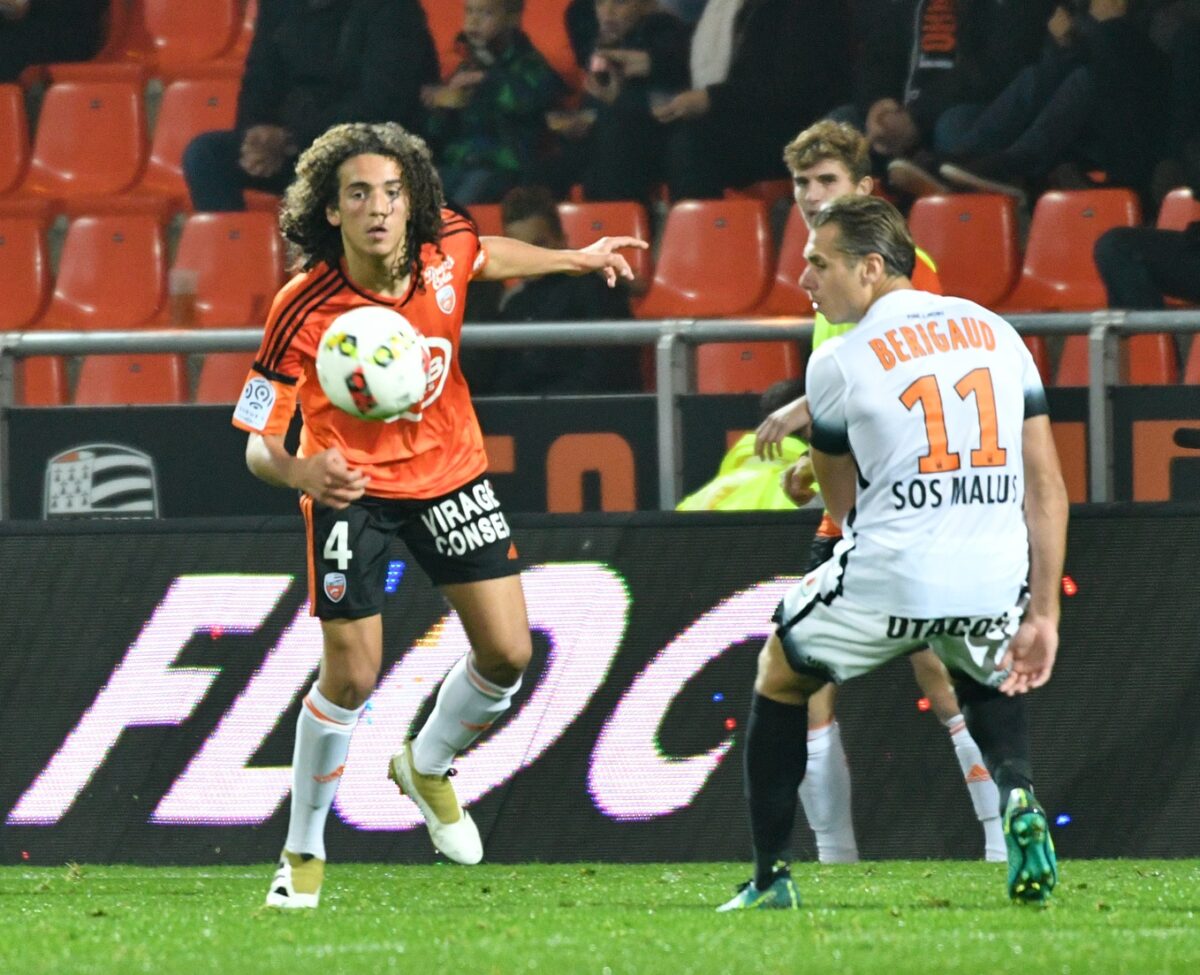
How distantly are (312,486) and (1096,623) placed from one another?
2.92 meters

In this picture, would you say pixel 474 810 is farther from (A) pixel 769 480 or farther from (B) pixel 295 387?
(B) pixel 295 387

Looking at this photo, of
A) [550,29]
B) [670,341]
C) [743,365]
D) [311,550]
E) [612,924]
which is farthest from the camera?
[550,29]

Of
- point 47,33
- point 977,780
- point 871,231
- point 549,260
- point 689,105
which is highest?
point 47,33

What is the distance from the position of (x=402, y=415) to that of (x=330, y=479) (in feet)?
1.46

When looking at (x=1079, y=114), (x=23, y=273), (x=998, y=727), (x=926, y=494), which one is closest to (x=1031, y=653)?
(x=998, y=727)

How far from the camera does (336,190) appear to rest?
21.6 feet

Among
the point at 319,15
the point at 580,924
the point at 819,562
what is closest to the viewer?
the point at 580,924

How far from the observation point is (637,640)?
26.6ft

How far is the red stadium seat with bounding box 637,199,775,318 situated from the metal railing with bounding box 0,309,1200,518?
3672 mm

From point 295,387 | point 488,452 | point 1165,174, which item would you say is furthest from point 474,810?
point 1165,174

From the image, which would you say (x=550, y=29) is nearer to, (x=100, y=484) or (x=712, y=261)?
(x=712, y=261)

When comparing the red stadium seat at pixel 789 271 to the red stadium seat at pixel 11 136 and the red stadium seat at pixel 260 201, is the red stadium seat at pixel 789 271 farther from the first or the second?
the red stadium seat at pixel 11 136

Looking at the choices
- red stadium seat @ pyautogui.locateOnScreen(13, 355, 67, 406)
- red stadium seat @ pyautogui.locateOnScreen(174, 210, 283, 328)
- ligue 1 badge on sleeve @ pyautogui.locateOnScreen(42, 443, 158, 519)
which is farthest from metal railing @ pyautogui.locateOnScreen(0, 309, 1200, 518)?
red stadium seat @ pyautogui.locateOnScreen(174, 210, 283, 328)

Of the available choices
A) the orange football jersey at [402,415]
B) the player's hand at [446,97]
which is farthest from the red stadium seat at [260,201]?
the orange football jersey at [402,415]
